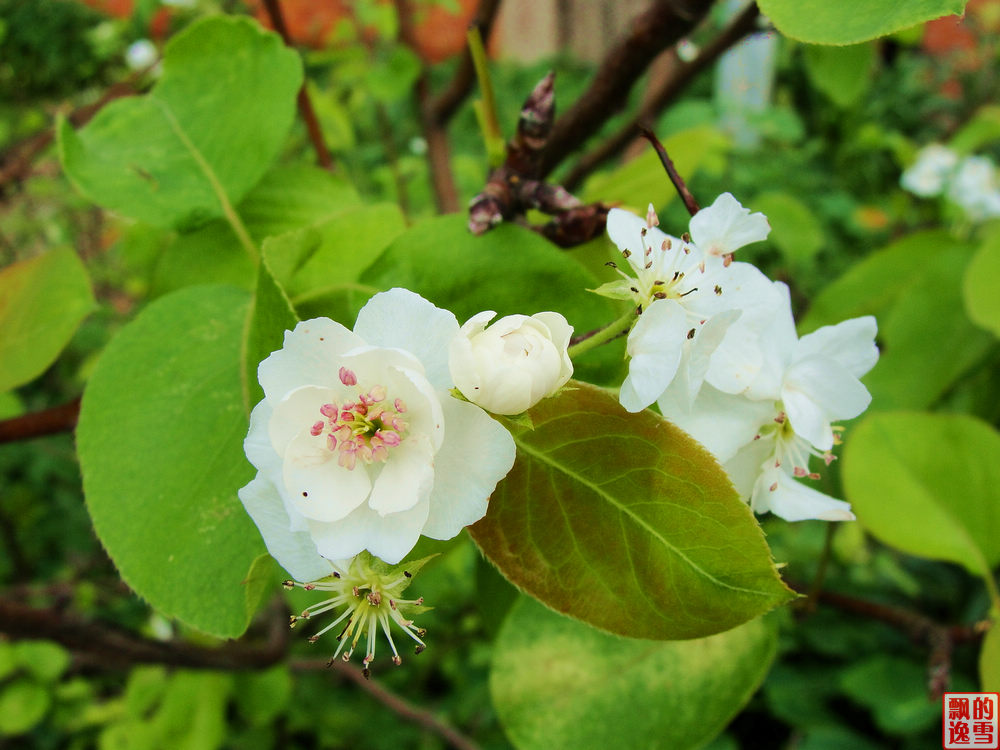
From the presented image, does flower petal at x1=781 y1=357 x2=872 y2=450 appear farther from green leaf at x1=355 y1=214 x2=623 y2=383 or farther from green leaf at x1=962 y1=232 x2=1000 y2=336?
green leaf at x1=962 y1=232 x2=1000 y2=336

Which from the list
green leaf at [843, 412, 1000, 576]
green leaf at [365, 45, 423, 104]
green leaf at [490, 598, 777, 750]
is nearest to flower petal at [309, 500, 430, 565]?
green leaf at [490, 598, 777, 750]

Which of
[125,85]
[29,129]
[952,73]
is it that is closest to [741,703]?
[125,85]

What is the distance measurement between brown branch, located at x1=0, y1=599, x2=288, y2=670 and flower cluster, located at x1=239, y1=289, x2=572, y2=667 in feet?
1.49

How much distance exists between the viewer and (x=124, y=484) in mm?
390

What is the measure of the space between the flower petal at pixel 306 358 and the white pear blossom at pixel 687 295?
0.11 meters

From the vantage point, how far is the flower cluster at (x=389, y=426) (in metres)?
0.29

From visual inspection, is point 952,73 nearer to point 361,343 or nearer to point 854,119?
point 854,119

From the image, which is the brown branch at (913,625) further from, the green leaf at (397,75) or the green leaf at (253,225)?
the green leaf at (397,75)

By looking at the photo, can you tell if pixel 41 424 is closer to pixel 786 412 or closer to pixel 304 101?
pixel 304 101

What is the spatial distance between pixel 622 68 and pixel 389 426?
17.4 inches

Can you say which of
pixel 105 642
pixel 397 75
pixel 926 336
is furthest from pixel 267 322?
pixel 397 75

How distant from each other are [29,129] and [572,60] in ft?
8.90

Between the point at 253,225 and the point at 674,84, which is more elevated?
the point at 253,225

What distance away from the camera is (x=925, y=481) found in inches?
25.6
